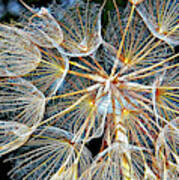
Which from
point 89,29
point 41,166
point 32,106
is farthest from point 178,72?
point 41,166

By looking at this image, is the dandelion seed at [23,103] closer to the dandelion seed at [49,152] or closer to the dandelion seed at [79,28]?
the dandelion seed at [49,152]

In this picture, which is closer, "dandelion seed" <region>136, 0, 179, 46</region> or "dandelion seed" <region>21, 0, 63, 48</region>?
"dandelion seed" <region>21, 0, 63, 48</region>

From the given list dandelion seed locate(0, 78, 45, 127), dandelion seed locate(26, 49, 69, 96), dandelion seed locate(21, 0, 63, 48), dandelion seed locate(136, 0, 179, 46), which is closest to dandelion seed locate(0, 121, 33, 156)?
dandelion seed locate(0, 78, 45, 127)

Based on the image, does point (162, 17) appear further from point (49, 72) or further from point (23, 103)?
point (23, 103)

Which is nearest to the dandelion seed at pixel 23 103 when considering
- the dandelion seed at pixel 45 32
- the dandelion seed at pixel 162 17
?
the dandelion seed at pixel 45 32

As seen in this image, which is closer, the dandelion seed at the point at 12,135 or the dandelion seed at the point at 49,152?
the dandelion seed at the point at 12,135

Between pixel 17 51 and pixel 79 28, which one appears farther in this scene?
pixel 79 28

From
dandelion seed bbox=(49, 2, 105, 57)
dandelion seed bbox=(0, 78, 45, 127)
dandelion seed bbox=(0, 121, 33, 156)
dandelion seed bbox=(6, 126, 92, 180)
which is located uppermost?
dandelion seed bbox=(49, 2, 105, 57)

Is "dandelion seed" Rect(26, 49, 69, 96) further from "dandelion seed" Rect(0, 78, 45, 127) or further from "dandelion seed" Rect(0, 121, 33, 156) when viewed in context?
"dandelion seed" Rect(0, 121, 33, 156)

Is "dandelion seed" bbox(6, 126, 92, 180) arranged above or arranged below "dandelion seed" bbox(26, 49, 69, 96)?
below

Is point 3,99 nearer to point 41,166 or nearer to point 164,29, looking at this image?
point 41,166

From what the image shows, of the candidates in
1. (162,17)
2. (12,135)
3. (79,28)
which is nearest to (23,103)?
(12,135)

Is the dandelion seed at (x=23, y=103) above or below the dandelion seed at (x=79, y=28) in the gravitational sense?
below
